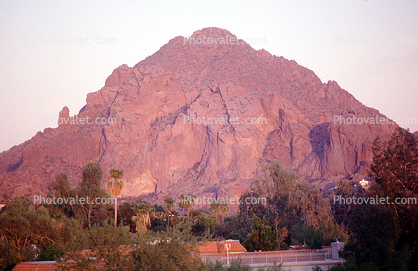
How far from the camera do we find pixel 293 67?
167500 millimetres

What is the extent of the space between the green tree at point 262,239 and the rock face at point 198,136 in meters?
65.8

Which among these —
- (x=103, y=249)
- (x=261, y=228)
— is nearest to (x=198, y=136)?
(x=261, y=228)

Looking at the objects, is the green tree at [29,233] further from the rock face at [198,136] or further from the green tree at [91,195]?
the rock face at [198,136]

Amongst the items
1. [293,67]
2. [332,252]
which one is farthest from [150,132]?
[332,252]

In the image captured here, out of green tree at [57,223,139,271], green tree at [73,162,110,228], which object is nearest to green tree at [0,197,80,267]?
green tree at [57,223,139,271]

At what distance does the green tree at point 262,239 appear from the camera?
118 feet

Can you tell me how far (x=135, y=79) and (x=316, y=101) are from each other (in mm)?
62406

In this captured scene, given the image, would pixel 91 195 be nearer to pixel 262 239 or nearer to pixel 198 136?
pixel 262 239

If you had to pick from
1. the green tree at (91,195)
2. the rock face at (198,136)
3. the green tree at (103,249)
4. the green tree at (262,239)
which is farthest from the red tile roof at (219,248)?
the rock face at (198,136)

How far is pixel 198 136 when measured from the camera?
422 ft

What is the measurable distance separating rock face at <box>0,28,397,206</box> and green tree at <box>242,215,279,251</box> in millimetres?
65845

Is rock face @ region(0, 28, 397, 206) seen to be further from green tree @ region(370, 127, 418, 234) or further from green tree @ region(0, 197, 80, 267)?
green tree @ region(370, 127, 418, 234)

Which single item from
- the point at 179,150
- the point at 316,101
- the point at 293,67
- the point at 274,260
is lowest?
the point at 274,260

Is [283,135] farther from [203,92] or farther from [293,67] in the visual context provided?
[293,67]
